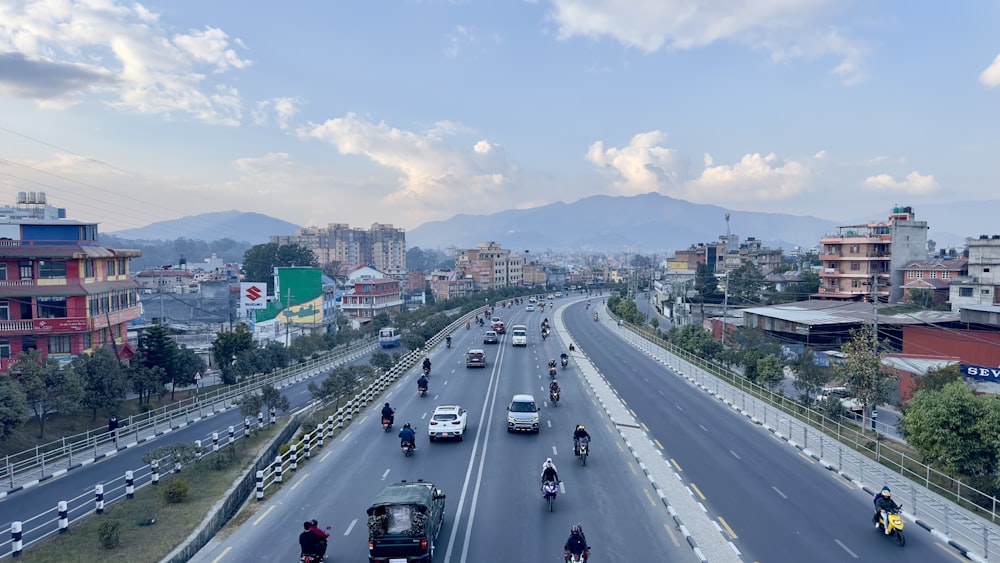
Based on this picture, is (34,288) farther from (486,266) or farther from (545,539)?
(486,266)

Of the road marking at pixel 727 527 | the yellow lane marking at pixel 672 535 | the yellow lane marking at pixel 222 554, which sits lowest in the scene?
the yellow lane marking at pixel 222 554

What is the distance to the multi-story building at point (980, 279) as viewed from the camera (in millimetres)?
59469

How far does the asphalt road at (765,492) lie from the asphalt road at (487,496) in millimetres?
2026

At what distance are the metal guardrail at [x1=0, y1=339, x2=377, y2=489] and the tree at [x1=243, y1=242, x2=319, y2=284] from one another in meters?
65.8

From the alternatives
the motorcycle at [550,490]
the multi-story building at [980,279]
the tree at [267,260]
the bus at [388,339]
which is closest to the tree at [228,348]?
the bus at [388,339]

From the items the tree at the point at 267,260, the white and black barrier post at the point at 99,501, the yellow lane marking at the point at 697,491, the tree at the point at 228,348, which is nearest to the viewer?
the white and black barrier post at the point at 99,501

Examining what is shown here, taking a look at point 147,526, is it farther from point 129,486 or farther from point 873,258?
point 873,258

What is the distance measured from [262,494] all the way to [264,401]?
34.9ft

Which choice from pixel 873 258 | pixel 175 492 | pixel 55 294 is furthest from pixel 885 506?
pixel 873 258

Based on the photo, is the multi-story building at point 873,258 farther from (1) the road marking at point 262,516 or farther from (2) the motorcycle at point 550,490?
(1) the road marking at point 262,516

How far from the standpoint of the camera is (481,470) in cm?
2173

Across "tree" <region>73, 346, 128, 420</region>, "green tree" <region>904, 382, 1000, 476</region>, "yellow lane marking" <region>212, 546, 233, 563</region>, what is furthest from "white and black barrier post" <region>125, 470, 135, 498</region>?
"green tree" <region>904, 382, 1000, 476</region>

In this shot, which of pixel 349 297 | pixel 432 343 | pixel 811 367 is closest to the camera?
pixel 811 367

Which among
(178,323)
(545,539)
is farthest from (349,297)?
(545,539)
